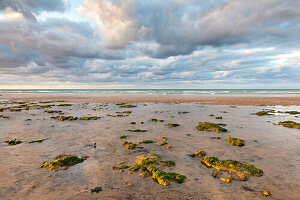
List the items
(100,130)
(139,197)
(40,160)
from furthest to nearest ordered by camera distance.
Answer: (100,130)
(40,160)
(139,197)

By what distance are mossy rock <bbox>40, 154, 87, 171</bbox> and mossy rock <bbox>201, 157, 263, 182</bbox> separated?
5616 mm

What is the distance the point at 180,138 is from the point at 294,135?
25.9ft

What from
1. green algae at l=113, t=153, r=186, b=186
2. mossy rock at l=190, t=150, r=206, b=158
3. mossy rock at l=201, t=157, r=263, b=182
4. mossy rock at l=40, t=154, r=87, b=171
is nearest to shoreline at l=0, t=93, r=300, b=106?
mossy rock at l=190, t=150, r=206, b=158

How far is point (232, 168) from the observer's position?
20.6ft

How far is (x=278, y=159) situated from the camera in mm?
7180

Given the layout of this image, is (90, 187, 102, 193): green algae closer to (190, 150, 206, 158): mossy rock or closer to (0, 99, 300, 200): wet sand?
(0, 99, 300, 200): wet sand

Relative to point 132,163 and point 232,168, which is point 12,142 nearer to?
point 132,163

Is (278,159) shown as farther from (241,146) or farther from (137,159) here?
(137,159)

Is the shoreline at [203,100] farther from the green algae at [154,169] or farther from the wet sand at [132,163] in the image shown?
the green algae at [154,169]

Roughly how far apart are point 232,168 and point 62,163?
7025mm

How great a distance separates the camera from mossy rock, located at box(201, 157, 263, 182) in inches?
228

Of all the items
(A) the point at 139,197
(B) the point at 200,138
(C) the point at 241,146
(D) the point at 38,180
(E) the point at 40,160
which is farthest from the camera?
(B) the point at 200,138

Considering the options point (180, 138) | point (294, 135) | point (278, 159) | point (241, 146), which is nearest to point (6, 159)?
point (180, 138)

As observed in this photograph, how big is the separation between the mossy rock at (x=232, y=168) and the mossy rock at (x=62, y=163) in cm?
562
